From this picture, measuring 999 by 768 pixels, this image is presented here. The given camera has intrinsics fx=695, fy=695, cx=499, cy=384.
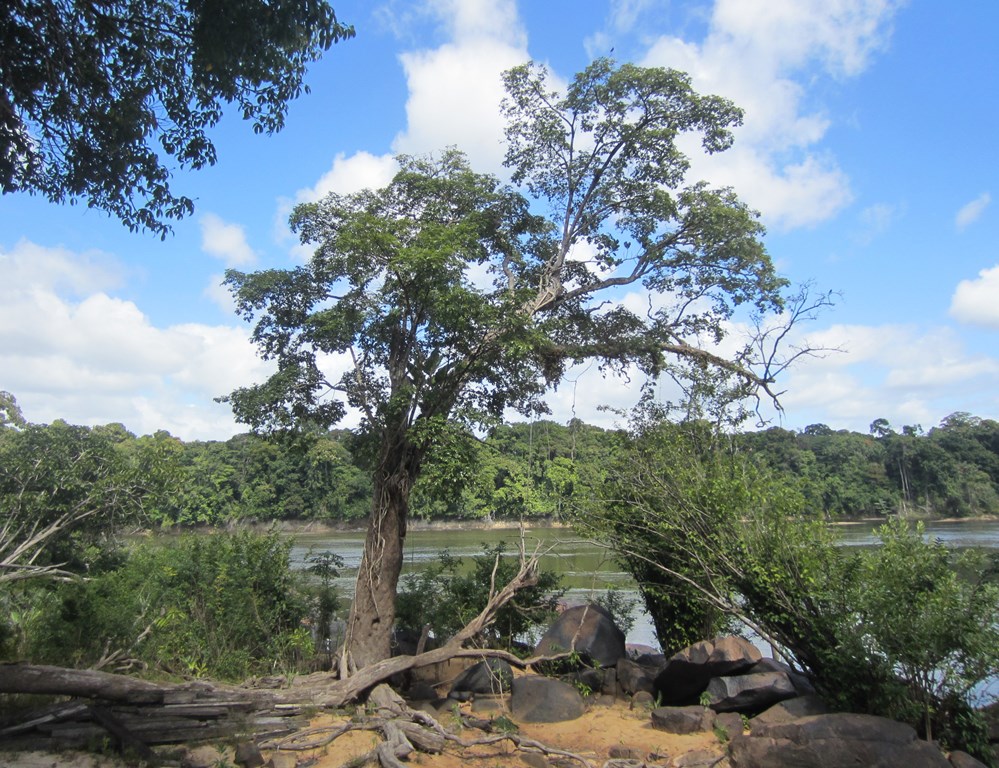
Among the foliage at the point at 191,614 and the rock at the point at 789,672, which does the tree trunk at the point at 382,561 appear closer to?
the foliage at the point at 191,614

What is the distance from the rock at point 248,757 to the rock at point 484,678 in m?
3.43

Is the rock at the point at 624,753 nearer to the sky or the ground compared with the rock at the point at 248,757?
nearer to the ground

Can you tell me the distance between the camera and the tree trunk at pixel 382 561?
8961mm

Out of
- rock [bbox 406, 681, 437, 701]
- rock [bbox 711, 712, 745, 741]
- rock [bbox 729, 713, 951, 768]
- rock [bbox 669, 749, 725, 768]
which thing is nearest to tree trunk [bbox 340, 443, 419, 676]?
rock [bbox 406, 681, 437, 701]

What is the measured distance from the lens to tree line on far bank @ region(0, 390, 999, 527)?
1015 centimetres

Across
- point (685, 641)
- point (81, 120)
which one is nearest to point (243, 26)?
point (81, 120)

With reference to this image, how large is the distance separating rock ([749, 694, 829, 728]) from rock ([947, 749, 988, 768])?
1.23 meters

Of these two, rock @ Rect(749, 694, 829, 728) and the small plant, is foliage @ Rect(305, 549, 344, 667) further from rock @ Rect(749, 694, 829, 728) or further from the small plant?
rock @ Rect(749, 694, 829, 728)

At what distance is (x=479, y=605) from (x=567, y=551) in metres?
11.3

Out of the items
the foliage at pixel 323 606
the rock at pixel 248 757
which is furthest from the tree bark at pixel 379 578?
the rock at pixel 248 757

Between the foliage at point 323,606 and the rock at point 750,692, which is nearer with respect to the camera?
the rock at point 750,692

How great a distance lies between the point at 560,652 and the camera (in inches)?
356

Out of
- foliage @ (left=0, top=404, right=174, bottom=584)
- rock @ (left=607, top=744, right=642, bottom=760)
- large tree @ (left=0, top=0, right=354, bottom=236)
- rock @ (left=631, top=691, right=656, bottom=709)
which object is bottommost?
rock @ (left=607, top=744, right=642, bottom=760)

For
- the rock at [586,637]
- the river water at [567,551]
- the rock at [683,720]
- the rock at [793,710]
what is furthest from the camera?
the river water at [567,551]
